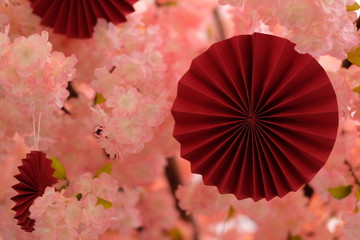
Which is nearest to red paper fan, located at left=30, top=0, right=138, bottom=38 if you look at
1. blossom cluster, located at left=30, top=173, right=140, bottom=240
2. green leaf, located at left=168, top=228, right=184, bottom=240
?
blossom cluster, located at left=30, top=173, right=140, bottom=240

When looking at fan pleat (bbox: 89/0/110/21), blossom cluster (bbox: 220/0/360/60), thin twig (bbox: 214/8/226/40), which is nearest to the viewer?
blossom cluster (bbox: 220/0/360/60)

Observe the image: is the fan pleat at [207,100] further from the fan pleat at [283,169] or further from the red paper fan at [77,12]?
the red paper fan at [77,12]

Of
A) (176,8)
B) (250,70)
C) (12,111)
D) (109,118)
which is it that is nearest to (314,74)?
(250,70)

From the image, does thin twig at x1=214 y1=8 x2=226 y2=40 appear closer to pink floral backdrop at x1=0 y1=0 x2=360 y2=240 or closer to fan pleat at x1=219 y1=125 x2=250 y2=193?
pink floral backdrop at x1=0 y1=0 x2=360 y2=240

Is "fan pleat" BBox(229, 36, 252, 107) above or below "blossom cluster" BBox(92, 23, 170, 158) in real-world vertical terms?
above

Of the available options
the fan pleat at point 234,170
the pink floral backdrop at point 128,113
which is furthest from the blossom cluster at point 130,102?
the fan pleat at point 234,170

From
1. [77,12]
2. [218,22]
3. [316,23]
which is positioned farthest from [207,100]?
[218,22]

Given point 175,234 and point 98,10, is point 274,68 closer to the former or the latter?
point 98,10
